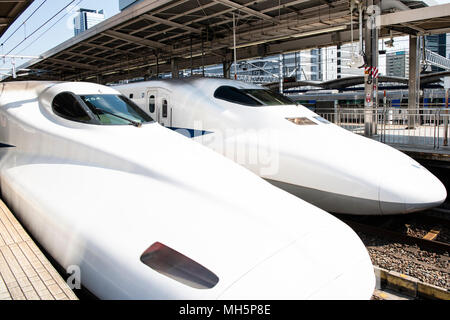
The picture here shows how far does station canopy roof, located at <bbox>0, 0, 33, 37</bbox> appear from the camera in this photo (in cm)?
1015

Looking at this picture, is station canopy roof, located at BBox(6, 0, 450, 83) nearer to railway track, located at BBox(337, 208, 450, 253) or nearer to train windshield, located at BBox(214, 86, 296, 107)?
train windshield, located at BBox(214, 86, 296, 107)

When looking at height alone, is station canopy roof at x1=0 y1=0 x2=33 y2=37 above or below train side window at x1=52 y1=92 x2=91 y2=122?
above

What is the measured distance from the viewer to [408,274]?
205 inches

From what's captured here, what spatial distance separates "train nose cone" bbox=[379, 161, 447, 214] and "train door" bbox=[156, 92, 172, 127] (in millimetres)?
5029

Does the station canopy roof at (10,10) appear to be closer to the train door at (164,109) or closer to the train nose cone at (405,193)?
the train door at (164,109)

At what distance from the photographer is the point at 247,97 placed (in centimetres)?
820

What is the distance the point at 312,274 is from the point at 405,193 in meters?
3.76

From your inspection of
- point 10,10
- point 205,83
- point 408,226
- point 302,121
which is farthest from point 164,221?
point 10,10

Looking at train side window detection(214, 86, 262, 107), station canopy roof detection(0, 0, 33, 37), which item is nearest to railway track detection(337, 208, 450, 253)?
train side window detection(214, 86, 262, 107)

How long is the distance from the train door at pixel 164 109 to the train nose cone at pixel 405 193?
503cm

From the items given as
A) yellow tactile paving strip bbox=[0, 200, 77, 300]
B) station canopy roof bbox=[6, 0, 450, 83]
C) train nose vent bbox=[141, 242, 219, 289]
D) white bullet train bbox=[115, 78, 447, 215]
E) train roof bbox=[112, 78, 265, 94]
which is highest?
station canopy roof bbox=[6, 0, 450, 83]

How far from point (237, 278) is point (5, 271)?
2.27 m
